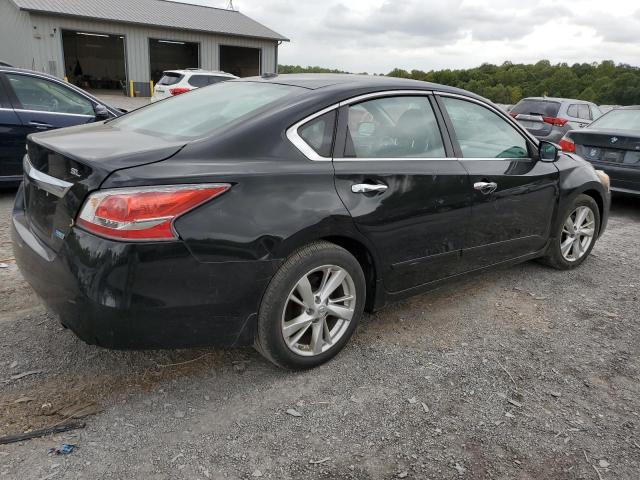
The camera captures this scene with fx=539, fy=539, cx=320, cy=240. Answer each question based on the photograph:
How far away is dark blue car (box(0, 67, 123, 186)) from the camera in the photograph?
5898 mm

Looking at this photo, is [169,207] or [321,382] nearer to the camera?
[169,207]

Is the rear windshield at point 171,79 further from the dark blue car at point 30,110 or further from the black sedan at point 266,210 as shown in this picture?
the black sedan at point 266,210

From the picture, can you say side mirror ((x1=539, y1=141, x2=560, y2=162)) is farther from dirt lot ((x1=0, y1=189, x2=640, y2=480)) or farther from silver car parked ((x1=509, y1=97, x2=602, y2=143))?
silver car parked ((x1=509, y1=97, x2=602, y2=143))

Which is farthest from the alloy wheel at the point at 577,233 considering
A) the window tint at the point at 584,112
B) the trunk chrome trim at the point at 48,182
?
the window tint at the point at 584,112

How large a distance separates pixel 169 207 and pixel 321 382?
1.25 m

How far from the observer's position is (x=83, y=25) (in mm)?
24891

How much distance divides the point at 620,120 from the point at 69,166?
772 centimetres

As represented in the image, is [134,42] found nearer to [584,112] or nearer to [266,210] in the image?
[584,112]

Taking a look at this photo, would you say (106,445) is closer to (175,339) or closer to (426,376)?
(175,339)

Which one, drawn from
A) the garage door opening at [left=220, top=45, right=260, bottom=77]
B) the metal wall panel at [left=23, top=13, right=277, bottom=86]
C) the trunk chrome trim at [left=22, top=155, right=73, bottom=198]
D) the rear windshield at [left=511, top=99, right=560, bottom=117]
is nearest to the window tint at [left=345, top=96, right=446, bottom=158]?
the trunk chrome trim at [left=22, top=155, right=73, bottom=198]

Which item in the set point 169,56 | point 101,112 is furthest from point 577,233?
point 169,56

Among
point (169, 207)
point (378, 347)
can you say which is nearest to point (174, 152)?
point (169, 207)

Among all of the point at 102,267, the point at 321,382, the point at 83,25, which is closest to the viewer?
the point at 102,267

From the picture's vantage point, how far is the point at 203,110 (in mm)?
3172
